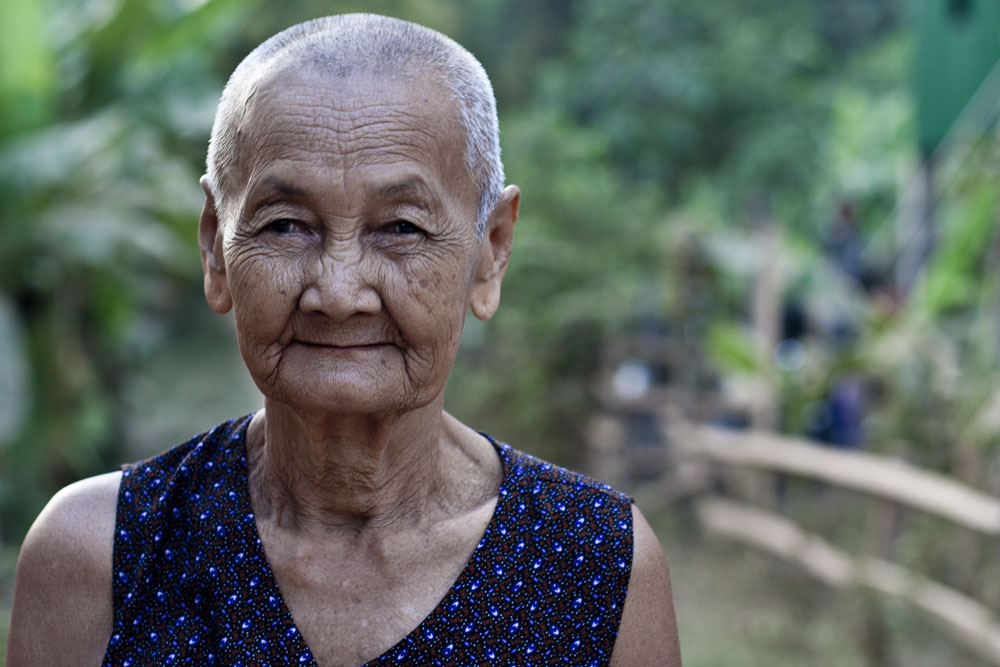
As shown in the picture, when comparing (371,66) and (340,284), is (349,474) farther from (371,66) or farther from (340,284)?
(371,66)

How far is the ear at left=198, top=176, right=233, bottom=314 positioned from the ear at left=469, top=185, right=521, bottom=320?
369mm

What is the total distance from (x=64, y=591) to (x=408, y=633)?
52cm

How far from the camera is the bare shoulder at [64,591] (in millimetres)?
1666

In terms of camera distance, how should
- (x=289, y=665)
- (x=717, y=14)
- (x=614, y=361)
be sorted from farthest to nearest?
(x=717, y=14)
(x=614, y=361)
(x=289, y=665)

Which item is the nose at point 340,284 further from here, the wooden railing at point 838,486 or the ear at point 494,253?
the wooden railing at point 838,486

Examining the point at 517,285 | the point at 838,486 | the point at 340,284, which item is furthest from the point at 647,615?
the point at 517,285

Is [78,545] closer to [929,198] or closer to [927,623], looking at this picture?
[927,623]

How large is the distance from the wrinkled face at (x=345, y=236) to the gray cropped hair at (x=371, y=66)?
0.03 meters

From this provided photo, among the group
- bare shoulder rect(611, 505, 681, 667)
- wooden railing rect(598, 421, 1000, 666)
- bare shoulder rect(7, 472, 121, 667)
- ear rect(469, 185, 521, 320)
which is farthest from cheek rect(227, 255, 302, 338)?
wooden railing rect(598, 421, 1000, 666)

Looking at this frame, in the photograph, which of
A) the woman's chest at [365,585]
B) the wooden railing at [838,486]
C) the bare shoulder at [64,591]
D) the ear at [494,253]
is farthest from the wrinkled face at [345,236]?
the wooden railing at [838,486]

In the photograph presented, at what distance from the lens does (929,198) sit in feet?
34.3

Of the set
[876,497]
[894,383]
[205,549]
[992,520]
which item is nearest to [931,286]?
[894,383]

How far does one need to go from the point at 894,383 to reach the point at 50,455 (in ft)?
18.2

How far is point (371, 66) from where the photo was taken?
1.56 meters
